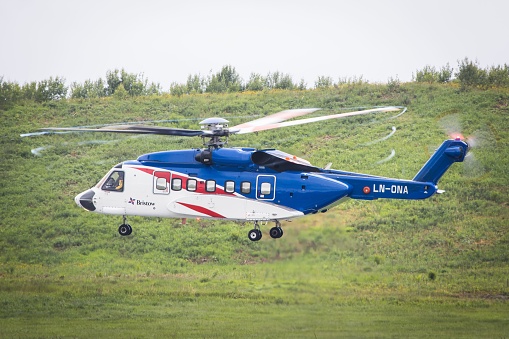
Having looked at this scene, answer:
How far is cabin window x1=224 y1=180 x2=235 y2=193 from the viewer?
39156mm

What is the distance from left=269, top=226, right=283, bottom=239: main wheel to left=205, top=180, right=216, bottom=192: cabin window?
246 cm

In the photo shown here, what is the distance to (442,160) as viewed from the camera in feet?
128

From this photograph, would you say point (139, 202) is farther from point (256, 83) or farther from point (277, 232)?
point (256, 83)

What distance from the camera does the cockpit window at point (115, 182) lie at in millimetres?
41094

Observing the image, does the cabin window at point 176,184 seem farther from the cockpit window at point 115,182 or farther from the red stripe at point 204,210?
the cockpit window at point 115,182

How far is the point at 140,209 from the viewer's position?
40781 mm

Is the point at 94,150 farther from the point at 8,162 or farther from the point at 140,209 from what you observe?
the point at 140,209

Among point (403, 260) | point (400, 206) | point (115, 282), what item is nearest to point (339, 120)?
point (400, 206)

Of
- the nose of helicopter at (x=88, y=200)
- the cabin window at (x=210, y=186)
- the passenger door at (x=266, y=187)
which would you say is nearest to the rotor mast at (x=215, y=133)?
the cabin window at (x=210, y=186)

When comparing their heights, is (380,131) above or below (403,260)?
above

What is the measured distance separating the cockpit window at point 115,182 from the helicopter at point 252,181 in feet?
1.98

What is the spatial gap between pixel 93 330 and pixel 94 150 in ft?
84.0

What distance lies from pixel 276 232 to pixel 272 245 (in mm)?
1050

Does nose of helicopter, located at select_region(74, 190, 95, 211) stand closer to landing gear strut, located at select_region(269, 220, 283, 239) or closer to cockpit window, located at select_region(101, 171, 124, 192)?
cockpit window, located at select_region(101, 171, 124, 192)
